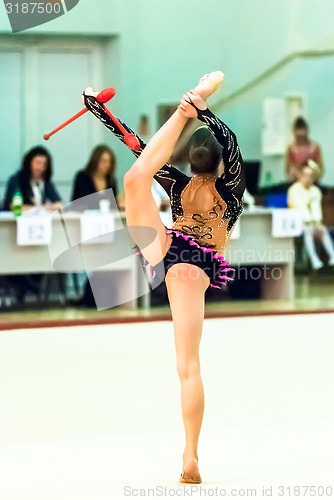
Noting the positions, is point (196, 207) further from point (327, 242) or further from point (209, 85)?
point (327, 242)

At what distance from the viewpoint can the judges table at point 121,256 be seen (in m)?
8.61

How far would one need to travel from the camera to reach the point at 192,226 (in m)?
3.75

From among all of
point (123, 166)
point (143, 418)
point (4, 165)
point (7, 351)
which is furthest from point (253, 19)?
point (143, 418)

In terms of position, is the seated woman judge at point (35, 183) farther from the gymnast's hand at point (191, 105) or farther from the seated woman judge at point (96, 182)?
the gymnast's hand at point (191, 105)

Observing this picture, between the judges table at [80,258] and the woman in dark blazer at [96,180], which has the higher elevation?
the woman in dark blazer at [96,180]

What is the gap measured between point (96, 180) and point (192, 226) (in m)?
5.35

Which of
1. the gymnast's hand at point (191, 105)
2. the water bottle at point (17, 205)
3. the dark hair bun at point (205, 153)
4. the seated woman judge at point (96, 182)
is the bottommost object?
the water bottle at point (17, 205)

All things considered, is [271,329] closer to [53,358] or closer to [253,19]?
[53,358]

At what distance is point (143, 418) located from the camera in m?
4.75

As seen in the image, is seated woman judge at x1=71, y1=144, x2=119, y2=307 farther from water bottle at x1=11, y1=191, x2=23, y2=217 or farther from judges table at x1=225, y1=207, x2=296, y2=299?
judges table at x1=225, y1=207, x2=296, y2=299

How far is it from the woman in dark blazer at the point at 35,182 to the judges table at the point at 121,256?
0.71 feet

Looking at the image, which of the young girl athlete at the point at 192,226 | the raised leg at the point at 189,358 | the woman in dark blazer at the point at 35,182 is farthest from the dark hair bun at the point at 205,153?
the woman in dark blazer at the point at 35,182

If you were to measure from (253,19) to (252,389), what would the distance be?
5.22m

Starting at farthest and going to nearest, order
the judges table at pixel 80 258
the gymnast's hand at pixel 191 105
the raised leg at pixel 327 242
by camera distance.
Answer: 1. the raised leg at pixel 327 242
2. the judges table at pixel 80 258
3. the gymnast's hand at pixel 191 105
